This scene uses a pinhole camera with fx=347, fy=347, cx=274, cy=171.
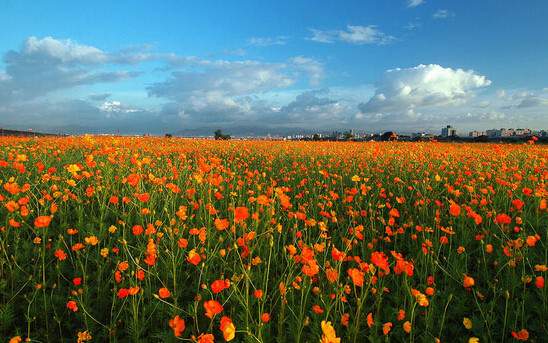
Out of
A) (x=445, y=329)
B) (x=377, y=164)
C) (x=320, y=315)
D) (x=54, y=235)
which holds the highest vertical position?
(x=377, y=164)

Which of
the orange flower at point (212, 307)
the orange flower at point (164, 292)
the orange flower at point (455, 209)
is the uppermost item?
the orange flower at point (455, 209)

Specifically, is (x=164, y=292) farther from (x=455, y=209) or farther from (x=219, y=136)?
(x=219, y=136)

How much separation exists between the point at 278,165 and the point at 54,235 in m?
5.70

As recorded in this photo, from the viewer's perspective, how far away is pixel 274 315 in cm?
260

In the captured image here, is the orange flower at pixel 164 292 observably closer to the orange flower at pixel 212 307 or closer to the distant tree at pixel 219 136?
the orange flower at pixel 212 307

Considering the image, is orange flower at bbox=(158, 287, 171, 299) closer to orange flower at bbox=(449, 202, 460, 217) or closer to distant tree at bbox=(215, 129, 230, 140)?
orange flower at bbox=(449, 202, 460, 217)

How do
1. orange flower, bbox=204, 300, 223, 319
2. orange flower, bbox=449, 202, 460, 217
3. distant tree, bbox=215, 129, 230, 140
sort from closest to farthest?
1. orange flower, bbox=204, 300, 223, 319
2. orange flower, bbox=449, 202, 460, 217
3. distant tree, bbox=215, 129, 230, 140

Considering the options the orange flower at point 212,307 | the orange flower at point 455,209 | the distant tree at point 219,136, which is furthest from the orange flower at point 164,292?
the distant tree at point 219,136

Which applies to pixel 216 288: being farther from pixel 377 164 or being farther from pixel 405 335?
pixel 377 164

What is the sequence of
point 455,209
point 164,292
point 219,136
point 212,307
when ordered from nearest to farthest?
point 212,307
point 164,292
point 455,209
point 219,136

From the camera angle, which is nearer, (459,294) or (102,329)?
(102,329)

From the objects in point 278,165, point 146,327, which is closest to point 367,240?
point 146,327

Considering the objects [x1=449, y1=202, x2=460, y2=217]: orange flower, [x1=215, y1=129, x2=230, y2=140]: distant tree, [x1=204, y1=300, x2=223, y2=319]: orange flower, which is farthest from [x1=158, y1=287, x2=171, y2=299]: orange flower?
[x1=215, y1=129, x2=230, y2=140]: distant tree

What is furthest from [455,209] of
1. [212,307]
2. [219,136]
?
[219,136]
